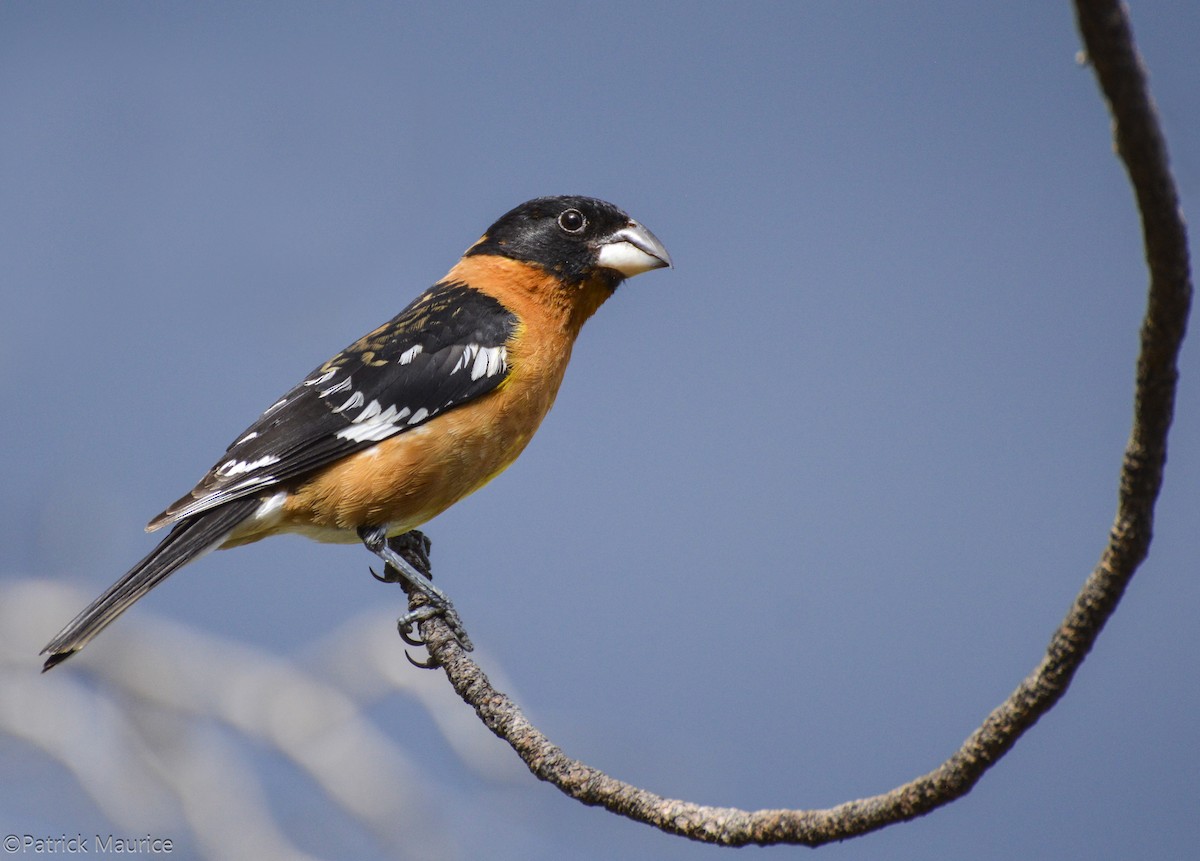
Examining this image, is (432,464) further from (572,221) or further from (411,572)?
(572,221)

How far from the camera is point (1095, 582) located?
5.67 feet

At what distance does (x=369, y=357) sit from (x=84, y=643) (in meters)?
1.33

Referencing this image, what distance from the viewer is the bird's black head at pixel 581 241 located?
14.0ft

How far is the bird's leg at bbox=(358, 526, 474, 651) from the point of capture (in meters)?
3.62

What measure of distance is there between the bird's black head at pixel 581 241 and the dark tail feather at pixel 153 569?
1.38 m

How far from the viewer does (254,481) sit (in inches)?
150

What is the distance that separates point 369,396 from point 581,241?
0.99 m

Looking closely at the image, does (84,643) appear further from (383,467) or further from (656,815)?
(656,815)

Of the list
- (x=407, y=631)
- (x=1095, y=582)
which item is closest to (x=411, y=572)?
(x=407, y=631)

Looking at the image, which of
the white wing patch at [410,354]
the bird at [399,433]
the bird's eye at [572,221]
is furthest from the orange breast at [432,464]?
the bird's eye at [572,221]

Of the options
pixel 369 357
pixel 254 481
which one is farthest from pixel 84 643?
pixel 369 357

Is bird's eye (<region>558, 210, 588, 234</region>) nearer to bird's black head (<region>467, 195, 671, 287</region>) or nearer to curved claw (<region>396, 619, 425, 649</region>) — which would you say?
bird's black head (<region>467, 195, 671, 287</region>)

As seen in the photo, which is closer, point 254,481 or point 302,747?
point 254,481

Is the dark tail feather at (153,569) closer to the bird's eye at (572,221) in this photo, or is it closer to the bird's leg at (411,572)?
the bird's leg at (411,572)
